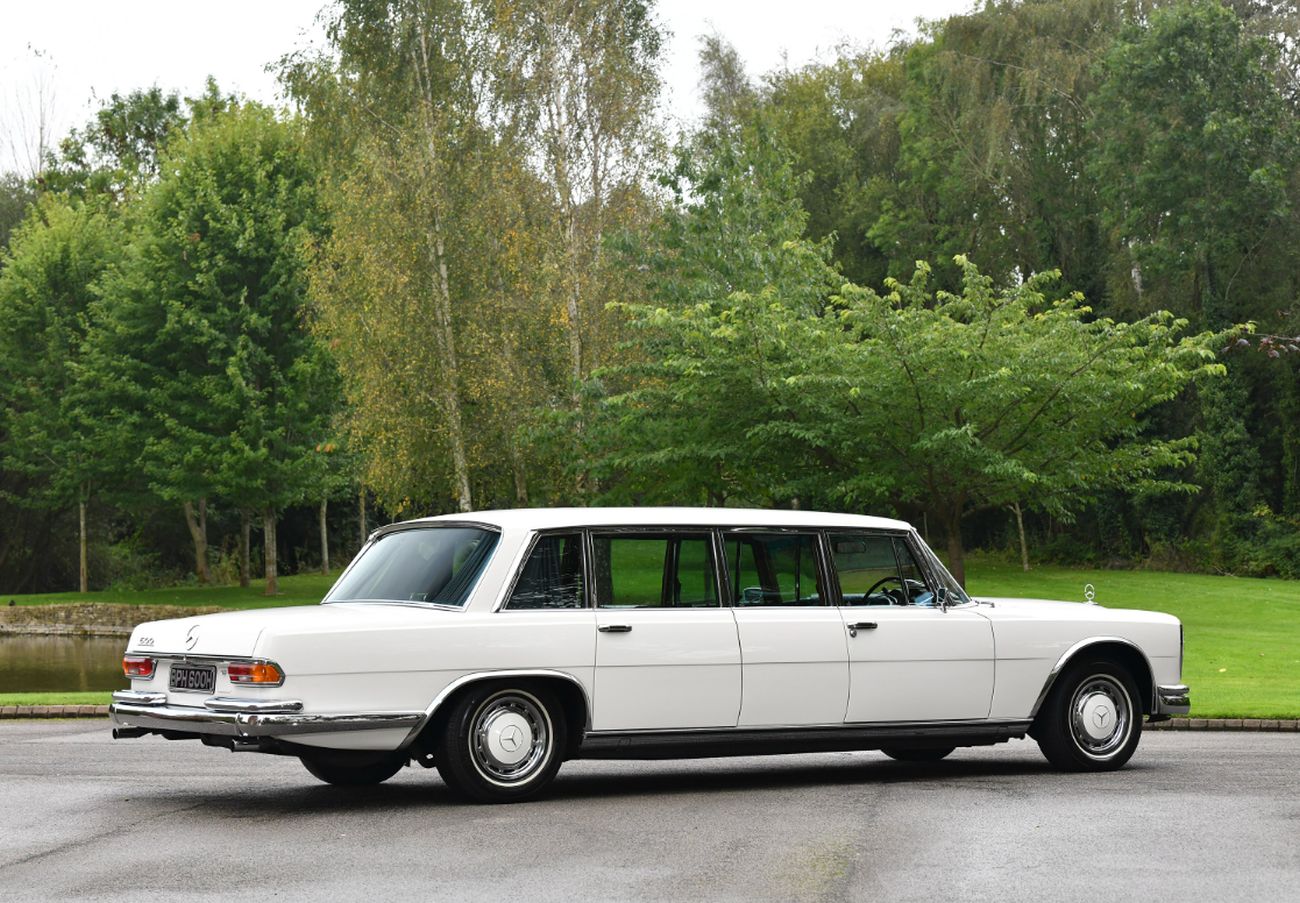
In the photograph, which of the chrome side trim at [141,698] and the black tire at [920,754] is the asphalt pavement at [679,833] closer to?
the black tire at [920,754]

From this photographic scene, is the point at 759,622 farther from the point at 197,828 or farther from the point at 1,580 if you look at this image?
the point at 1,580

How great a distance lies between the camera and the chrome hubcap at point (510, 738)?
1005 centimetres

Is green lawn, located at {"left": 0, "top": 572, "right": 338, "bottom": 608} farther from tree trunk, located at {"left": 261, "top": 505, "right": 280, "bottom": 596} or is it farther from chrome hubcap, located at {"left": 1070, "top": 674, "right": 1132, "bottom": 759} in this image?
chrome hubcap, located at {"left": 1070, "top": 674, "right": 1132, "bottom": 759}

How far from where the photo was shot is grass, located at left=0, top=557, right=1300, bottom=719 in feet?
67.3

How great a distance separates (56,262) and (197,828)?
52.1 metres

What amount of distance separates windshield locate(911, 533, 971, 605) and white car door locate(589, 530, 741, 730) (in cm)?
172

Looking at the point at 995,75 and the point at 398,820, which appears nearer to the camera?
the point at 398,820

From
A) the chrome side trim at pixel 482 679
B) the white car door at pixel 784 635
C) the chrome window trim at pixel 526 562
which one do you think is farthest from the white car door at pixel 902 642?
the chrome side trim at pixel 482 679

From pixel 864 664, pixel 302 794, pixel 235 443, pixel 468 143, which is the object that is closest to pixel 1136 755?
pixel 864 664

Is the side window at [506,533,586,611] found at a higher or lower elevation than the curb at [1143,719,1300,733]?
higher

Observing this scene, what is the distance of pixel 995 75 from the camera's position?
173ft

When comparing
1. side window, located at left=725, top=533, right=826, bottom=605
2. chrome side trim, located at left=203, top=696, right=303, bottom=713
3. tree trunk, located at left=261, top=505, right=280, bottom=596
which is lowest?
chrome side trim, located at left=203, top=696, right=303, bottom=713

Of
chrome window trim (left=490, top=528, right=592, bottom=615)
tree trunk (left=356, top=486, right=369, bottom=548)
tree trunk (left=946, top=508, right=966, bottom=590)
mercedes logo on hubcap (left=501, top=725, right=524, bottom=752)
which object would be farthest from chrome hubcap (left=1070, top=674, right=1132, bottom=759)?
tree trunk (left=356, top=486, right=369, bottom=548)

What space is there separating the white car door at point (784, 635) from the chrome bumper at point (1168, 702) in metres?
2.72
